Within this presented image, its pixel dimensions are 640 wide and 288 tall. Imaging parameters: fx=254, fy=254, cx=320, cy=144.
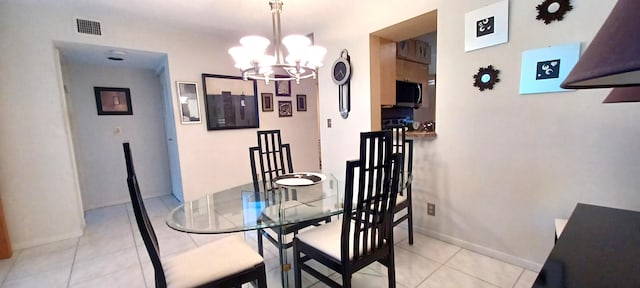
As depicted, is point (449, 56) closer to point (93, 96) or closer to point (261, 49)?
point (261, 49)

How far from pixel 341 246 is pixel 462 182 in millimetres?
1393

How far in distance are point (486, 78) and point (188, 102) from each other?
10.6 ft

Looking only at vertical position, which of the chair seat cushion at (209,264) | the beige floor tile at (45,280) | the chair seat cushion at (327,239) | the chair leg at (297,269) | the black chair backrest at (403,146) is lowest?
the beige floor tile at (45,280)

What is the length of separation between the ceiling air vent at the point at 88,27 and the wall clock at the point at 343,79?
8.18 ft

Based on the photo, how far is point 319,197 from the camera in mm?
1833

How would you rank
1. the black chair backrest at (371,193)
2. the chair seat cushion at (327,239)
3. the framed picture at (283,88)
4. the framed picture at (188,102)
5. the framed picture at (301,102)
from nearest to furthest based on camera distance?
the black chair backrest at (371,193) → the chair seat cushion at (327,239) → the framed picture at (188,102) → the framed picture at (283,88) → the framed picture at (301,102)

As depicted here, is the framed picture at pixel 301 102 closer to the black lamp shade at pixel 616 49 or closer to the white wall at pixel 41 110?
the white wall at pixel 41 110

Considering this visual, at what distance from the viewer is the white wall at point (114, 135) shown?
3410 mm

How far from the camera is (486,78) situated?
1.92 metres

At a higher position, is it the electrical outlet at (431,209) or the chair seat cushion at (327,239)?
the chair seat cushion at (327,239)

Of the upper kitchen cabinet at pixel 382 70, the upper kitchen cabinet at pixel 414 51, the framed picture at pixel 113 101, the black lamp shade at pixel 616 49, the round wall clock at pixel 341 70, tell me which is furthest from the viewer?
the framed picture at pixel 113 101

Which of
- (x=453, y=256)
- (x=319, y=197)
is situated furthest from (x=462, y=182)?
(x=319, y=197)

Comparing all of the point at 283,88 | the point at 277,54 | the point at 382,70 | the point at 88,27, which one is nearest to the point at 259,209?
the point at 277,54

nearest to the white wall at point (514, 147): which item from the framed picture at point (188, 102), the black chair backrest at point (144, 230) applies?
the black chair backrest at point (144, 230)
